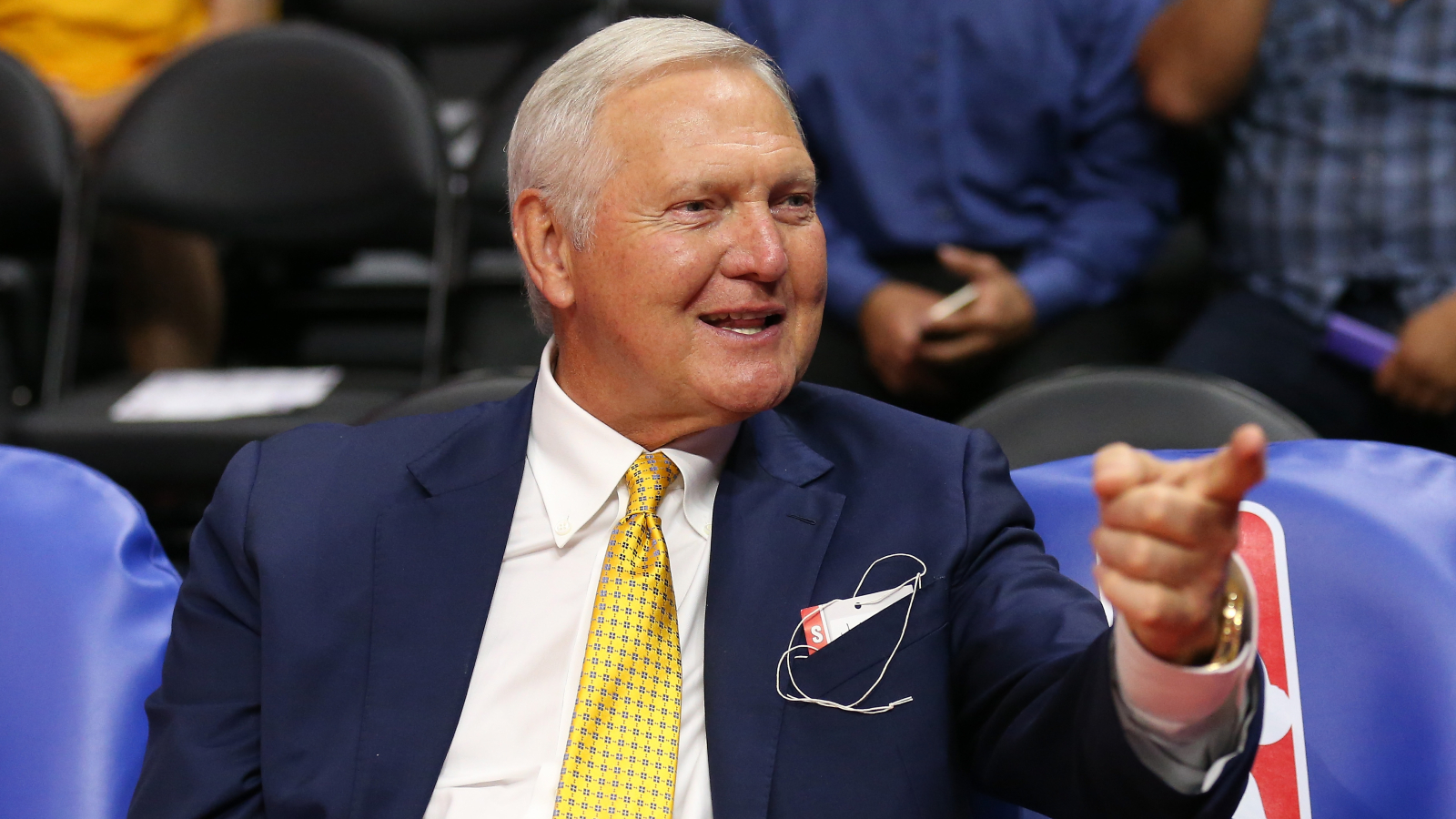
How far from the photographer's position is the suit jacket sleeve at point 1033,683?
1121 millimetres

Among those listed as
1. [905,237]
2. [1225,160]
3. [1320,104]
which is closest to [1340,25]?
[1320,104]

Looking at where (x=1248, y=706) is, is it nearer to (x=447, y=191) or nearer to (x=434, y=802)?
(x=434, y=802)

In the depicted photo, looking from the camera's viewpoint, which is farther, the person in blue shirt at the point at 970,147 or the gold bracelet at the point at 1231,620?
the person in blue shirt at the point at 970,147

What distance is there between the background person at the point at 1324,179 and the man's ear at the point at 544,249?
1453 mm

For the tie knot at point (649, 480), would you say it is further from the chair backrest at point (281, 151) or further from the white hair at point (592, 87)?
the chair backrest at point (281, 151)

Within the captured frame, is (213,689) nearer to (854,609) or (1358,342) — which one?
(854,609)

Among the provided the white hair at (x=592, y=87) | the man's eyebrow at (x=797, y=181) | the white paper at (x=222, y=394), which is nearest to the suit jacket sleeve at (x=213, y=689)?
the white hair at (x=592, y=87)

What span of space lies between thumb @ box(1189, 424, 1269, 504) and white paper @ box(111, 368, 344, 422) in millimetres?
2031

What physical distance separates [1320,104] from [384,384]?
1.97 meters

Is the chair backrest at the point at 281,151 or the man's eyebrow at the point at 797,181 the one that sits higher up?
the man's eyebrow at the point at 797,181

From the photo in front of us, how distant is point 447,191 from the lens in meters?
2.94

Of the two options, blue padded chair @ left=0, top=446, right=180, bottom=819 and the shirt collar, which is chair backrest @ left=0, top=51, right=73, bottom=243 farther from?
the shirt collar

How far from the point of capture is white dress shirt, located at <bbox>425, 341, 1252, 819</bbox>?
4.76 ft

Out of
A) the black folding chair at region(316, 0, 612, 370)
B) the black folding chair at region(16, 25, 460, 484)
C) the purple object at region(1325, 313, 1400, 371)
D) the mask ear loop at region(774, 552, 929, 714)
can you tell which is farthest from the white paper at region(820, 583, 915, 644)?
the black folding chair at region(316, 0, 612, 370)
